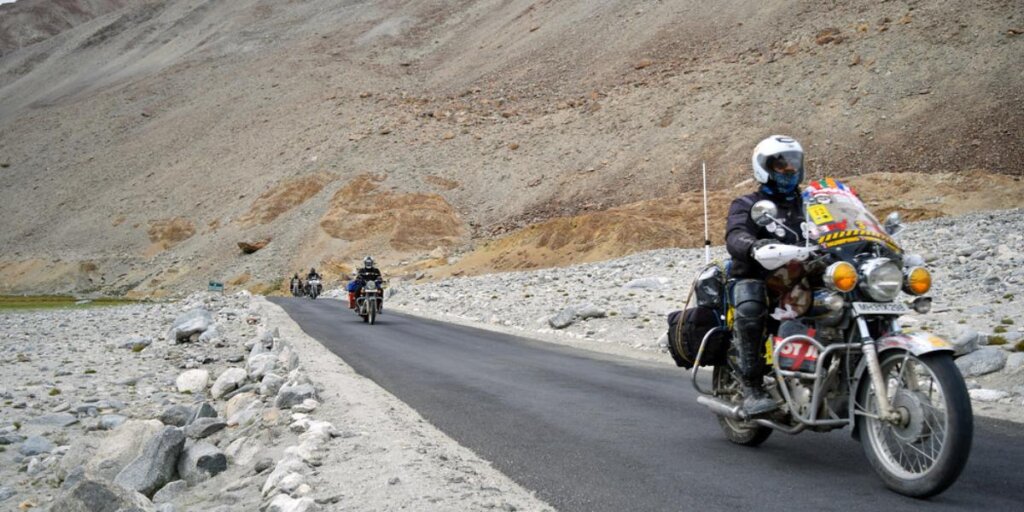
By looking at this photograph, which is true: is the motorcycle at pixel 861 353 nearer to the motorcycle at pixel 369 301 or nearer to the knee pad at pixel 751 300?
the knee pad at pixel 751 300

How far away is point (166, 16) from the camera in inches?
5650

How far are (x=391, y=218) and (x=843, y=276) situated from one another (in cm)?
5837

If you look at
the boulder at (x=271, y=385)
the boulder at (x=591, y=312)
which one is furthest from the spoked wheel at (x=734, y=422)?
the boulder at (x=591, y=312)

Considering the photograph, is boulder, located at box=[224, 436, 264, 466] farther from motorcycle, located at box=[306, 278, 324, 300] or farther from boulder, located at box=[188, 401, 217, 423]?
motorcycle, located at box=[306, 278, 324, 300]

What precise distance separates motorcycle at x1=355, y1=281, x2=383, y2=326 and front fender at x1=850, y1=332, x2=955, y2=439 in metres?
18.8

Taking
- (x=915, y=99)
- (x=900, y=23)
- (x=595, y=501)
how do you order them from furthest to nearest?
(x=900, y=23), (x=915, y=99), (x=595, y=501)

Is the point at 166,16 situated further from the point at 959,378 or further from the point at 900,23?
the point at 959,378

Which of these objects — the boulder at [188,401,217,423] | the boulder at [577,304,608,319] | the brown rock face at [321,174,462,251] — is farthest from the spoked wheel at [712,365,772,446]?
the brown rock face at [321,174,462,251]

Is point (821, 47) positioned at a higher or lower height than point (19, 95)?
lower

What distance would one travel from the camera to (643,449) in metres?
6.25

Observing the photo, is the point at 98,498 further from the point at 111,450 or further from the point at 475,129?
the point at 475,129

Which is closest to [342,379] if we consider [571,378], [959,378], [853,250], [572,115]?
[571,378]

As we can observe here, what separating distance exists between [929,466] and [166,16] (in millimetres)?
158783

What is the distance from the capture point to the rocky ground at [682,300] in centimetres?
973
